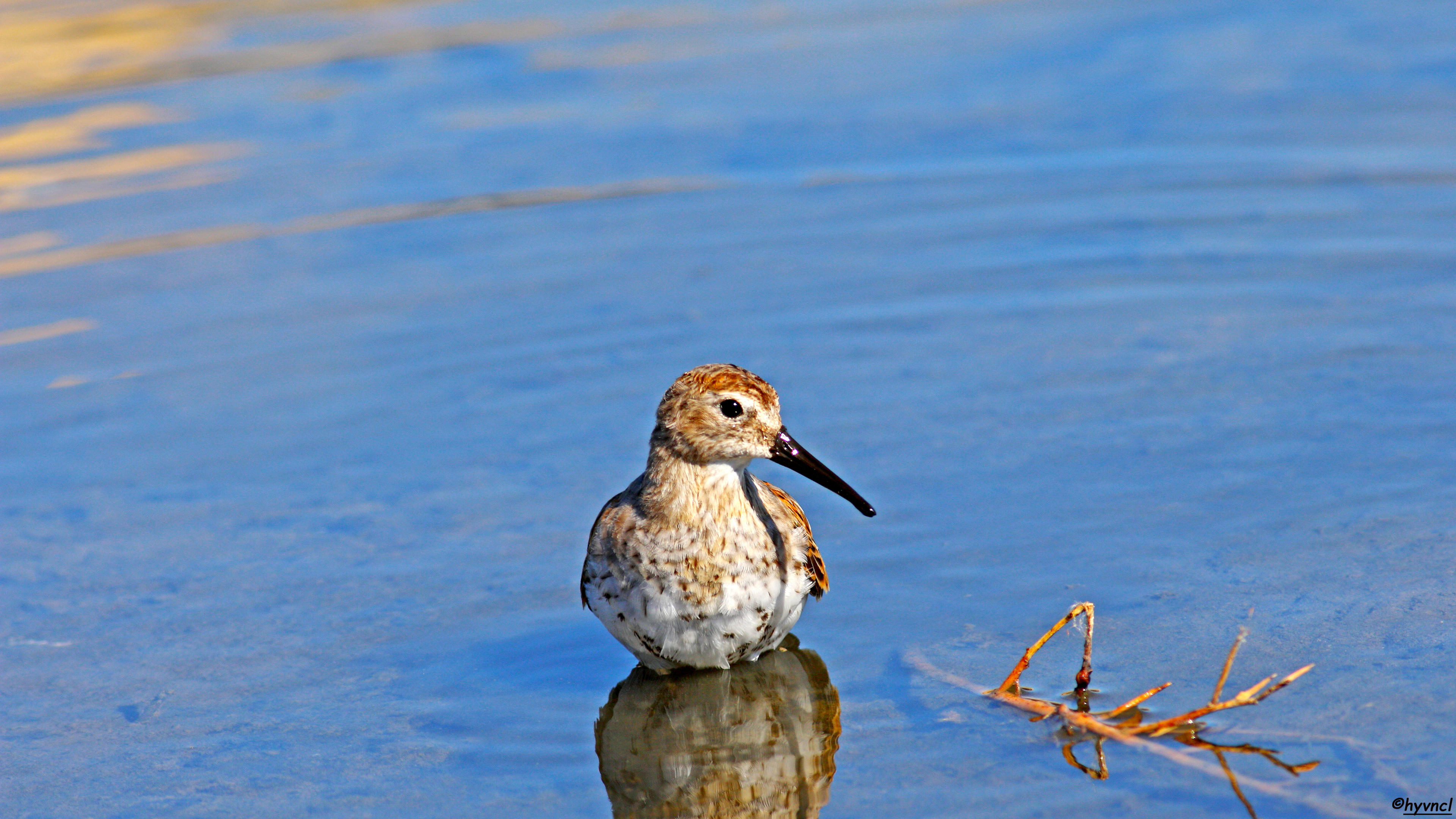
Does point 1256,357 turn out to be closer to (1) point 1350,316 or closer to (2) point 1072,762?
(1) point 1350,316

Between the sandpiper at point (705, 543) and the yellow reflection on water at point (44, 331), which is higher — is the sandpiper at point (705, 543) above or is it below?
above

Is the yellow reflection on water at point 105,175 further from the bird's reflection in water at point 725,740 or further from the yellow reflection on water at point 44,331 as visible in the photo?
the bird's reflection in water at point 725,740

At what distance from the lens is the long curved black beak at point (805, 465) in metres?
7.82

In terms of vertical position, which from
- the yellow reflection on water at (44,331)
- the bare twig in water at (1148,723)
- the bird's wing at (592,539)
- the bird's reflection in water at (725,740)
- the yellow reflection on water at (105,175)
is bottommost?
the bird's reflection in water at (725,740)

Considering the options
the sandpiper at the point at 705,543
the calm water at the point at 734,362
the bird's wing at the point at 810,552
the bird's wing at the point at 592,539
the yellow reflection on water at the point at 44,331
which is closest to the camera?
the calm water at the point at 734,362

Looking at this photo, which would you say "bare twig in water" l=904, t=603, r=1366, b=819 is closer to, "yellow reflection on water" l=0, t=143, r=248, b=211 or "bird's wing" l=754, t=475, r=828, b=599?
"bird's wing" l=754, t=475, r=828, b=599

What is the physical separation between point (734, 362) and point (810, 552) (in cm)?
328

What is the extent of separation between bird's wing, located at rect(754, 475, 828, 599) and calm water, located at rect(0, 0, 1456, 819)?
251 mm

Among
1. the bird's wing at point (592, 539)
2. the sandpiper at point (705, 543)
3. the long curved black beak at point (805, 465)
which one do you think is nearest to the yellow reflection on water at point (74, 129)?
the bird's wing at point (592, 539)

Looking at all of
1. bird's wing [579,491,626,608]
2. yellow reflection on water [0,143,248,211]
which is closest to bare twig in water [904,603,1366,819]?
bird's wing [579,491,626,608]

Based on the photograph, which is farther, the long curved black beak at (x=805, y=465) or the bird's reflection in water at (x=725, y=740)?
the long curved black beak at (x=805, y=465)

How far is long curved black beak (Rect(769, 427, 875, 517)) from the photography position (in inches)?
308

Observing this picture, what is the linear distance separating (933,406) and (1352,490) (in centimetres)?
260

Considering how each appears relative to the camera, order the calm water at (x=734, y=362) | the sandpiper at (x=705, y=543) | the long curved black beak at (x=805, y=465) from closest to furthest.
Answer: the calm water at (x=734, y=362) < the sandpiper at (x=705, y=543) < the long curved black beak at (x=805, y=465)
